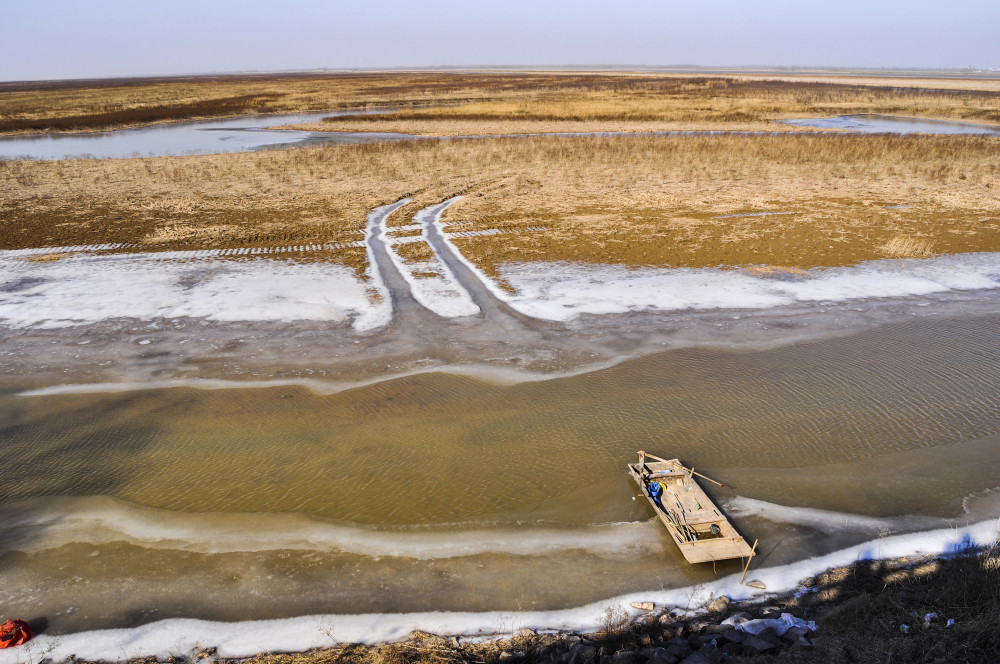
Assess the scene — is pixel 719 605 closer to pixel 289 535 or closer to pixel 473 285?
pixel 289 535

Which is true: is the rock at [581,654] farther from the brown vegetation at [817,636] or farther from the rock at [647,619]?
the rock at [647,619]

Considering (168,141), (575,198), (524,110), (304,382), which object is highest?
(524,110)

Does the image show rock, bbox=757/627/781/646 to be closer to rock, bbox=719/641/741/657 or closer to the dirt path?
rock, bbox=719/641/741/657

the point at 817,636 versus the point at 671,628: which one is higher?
the point at 817,636

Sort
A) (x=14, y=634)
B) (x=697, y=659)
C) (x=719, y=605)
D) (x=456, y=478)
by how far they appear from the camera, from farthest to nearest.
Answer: (x=456, y=478)
(x=719, y=605)
(x=14, y=634)
(x=697, y=659)

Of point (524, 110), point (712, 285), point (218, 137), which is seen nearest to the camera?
point (712, 285)

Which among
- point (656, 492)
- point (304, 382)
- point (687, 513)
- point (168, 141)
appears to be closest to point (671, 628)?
point (687, 513)
